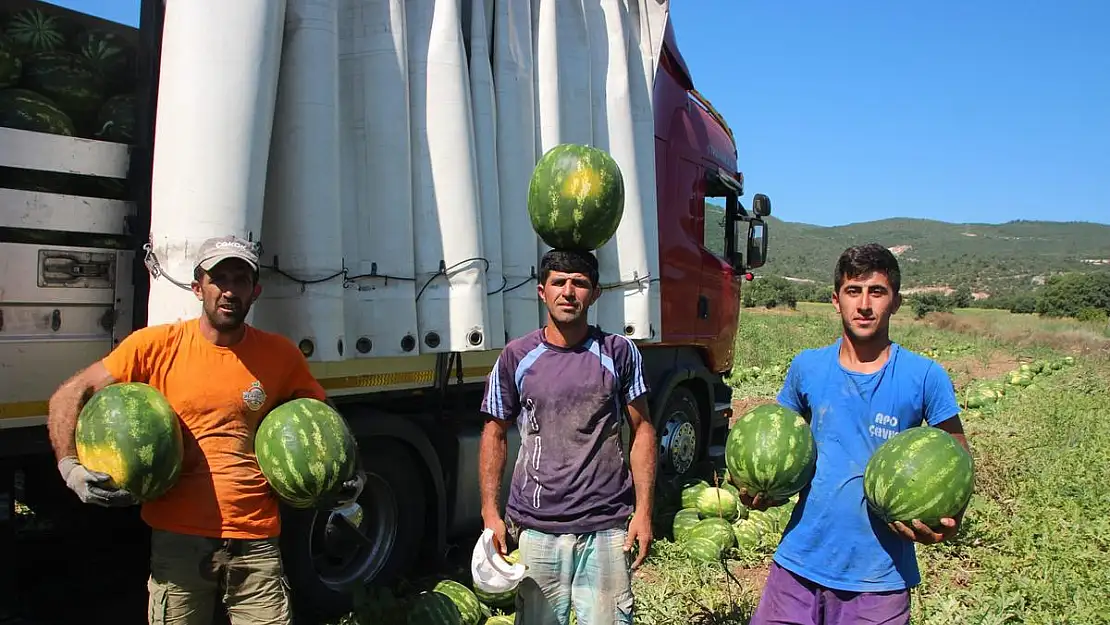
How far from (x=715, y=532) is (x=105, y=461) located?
430 cm

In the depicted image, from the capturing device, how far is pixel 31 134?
3297 millimetres

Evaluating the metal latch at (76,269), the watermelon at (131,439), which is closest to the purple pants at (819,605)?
the watermelon at (131,439)

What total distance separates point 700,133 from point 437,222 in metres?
3.98

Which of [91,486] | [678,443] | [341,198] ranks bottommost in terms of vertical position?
Answer: [678,443]

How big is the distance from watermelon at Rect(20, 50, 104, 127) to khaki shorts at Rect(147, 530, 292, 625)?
2.06m

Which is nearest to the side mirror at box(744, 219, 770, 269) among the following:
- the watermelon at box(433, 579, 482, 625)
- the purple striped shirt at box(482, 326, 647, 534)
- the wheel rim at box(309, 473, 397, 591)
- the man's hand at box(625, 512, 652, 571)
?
the wheel rim at box(309, 473, 397, 591)

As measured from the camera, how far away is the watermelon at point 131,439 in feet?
8.95

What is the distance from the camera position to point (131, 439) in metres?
2.71

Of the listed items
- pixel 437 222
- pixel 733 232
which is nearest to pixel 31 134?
pixel 437 222

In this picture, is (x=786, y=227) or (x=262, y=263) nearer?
(x=262, y=263)

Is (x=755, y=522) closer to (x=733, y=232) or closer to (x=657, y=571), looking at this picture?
(x=657, y=571)

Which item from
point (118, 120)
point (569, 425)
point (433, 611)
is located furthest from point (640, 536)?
point (118, 120)

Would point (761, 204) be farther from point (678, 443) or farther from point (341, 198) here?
point (341, 198)

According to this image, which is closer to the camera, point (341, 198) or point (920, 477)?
point (920, 477)
